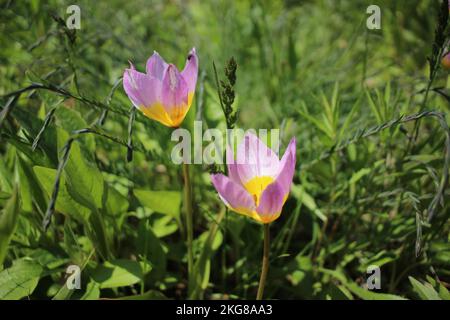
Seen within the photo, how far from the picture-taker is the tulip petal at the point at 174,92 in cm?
91

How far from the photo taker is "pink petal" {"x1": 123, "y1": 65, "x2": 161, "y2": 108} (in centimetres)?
92

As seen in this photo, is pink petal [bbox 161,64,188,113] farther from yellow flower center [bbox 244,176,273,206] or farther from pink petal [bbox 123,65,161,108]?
yellow flower center [bbox 244,176,273,206]

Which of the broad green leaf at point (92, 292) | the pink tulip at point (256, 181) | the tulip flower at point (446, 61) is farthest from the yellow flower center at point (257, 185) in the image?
the tulip flower at point (446, 61)

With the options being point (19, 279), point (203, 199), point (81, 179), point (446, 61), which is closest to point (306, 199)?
point (203, 199)

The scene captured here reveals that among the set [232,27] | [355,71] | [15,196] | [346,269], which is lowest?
[346,269]

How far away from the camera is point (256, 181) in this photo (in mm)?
957

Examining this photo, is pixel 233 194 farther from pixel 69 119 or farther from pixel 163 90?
pixel 69 119

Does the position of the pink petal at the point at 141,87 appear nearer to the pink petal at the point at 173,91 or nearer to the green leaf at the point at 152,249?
the pink petal at the point at 173,91

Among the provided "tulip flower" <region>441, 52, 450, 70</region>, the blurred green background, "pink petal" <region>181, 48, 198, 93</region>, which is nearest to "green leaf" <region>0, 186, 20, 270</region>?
the blurred green background

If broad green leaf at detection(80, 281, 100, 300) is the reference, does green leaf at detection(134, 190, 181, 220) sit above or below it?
above
